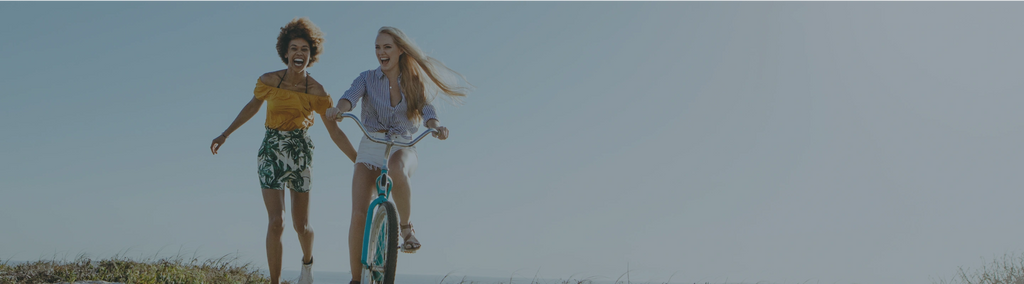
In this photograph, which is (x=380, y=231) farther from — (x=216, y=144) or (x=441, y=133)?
(x=216, y=144)

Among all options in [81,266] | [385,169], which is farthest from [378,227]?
[81,266]

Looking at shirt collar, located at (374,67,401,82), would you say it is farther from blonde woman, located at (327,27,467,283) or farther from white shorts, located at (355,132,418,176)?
white shorts, located at (355,132,418,176)

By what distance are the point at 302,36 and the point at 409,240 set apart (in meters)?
2.13

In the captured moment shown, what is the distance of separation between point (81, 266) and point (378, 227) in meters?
5.23

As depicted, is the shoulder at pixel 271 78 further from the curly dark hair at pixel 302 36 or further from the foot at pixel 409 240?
the foot at pixel 409 240

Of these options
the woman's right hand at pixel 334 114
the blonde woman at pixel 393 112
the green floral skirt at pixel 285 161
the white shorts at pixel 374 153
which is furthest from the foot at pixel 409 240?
the green floral skirt at pixel 285 161

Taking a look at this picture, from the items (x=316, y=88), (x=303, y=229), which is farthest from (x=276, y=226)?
(x=316, y=88)

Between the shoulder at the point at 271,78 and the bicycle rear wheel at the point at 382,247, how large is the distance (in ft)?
5.77

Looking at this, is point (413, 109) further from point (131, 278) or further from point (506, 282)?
point (131, 278)

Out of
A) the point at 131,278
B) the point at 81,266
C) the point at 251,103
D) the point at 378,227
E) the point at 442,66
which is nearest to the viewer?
the point at 378,227

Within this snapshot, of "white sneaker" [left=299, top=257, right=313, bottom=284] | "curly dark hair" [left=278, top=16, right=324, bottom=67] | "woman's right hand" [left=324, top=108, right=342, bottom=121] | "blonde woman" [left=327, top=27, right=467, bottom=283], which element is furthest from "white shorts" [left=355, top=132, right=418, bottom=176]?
"white sneaker" [left=299, top=257, right=313, bottom=284]

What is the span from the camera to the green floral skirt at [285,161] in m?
5.30

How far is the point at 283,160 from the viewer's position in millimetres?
5316

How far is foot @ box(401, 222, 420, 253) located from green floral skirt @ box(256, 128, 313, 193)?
1420 millimetres
